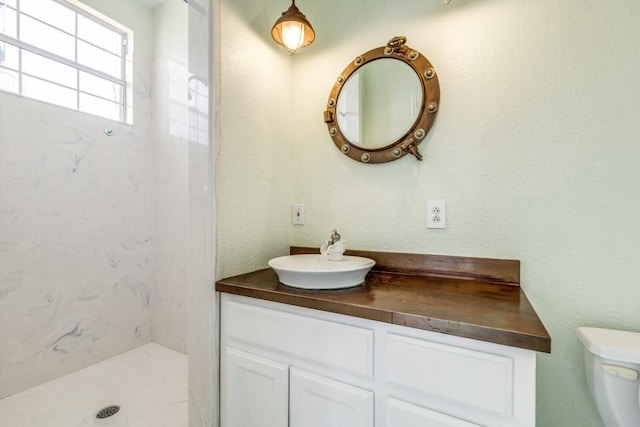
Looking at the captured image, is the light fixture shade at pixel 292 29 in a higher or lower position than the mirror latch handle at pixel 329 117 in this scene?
higher

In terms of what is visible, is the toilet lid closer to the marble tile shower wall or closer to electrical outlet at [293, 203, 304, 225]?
electrical outlet at [293, 203, 304, 225]

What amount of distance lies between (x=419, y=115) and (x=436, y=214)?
439 millimetres

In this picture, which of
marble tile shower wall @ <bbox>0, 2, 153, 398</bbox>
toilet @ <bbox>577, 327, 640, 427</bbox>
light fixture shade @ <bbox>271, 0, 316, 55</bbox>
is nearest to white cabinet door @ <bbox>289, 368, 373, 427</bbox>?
toilet @ <bbox>577, 327, 640, 427</bbox>

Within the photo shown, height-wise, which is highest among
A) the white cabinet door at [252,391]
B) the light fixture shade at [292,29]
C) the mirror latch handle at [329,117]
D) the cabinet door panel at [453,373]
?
the light fixture shade at [292,29]

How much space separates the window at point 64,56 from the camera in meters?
1.73

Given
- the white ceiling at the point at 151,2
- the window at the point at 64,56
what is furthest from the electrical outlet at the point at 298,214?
the white ceiling at the point at 151,2

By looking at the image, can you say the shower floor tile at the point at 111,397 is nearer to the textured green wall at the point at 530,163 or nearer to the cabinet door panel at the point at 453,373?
the textured green wall at the point at 530,163

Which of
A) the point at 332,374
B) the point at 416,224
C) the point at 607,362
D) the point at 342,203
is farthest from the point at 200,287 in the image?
the point at 607,362

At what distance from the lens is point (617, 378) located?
79cm

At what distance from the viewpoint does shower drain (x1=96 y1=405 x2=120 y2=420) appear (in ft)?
4.87

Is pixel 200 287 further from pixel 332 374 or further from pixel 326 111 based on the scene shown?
pixel 326 111

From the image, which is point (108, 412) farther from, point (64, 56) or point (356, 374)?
point (64, 56)

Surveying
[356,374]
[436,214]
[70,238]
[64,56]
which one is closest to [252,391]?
[356,374]

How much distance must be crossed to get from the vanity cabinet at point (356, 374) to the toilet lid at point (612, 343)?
41 centimetres
